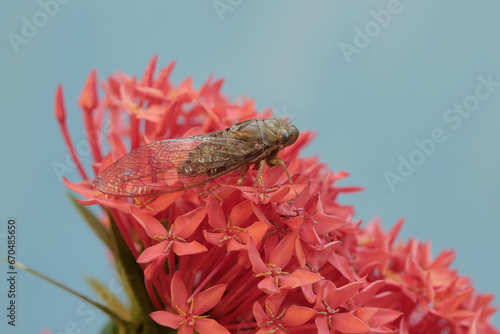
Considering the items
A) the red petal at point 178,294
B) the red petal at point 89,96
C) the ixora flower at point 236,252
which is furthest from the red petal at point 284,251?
the red petal at point 89,96

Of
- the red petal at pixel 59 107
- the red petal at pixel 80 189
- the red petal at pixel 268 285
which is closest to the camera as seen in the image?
the red petal at pixel 268 285

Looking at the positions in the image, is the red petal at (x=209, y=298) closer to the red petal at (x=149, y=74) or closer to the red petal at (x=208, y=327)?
the red petal at (x=208, y=327)

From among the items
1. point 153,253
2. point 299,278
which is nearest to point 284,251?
Result: point 299,278

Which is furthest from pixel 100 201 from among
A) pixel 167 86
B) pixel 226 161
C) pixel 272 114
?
pixel 272 114

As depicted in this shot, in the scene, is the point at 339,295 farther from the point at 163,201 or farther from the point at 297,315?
the point at 163,201

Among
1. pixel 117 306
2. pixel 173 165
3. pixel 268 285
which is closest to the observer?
pixel 268 285

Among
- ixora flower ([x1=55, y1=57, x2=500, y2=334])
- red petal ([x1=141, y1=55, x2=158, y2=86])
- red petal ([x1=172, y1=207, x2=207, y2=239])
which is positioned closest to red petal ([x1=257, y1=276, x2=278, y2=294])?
ixora flower ([x1=55, y1=57, x2=500, y2=334])

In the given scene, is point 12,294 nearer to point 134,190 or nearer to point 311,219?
point 134,190
